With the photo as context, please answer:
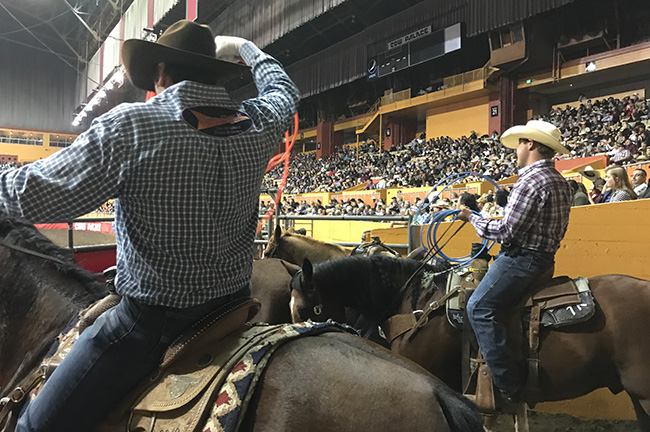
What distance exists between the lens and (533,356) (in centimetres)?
263

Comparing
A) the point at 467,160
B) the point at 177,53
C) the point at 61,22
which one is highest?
the point at 61,22

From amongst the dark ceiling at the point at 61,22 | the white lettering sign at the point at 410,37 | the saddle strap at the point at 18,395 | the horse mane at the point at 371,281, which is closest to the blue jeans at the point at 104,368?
the saddle strap at the point at 18,395

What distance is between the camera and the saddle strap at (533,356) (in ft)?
8.59

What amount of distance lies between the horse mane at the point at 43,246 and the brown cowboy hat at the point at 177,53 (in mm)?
740

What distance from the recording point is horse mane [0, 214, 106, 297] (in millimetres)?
1543

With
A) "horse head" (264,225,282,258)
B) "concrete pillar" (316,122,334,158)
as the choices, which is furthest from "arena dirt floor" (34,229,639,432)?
"concrete pillar" (316,122,334,158)

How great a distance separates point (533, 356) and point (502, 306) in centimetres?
36

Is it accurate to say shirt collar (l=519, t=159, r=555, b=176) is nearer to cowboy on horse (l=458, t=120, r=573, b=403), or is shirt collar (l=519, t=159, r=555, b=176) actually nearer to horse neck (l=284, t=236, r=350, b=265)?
cowboy on horse (l=458, t=120, r=573, b=403)

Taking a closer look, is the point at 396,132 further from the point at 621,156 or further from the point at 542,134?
the point at 542,134

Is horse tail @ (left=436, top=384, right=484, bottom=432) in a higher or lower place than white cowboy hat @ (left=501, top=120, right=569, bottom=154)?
lower

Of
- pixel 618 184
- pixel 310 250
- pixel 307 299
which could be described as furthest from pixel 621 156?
pixel 307 299

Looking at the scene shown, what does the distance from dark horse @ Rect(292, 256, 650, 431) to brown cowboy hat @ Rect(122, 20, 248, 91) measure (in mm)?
1770

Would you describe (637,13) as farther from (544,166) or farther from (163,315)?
(163,315)

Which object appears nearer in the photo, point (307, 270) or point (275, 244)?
point (307, 270)
